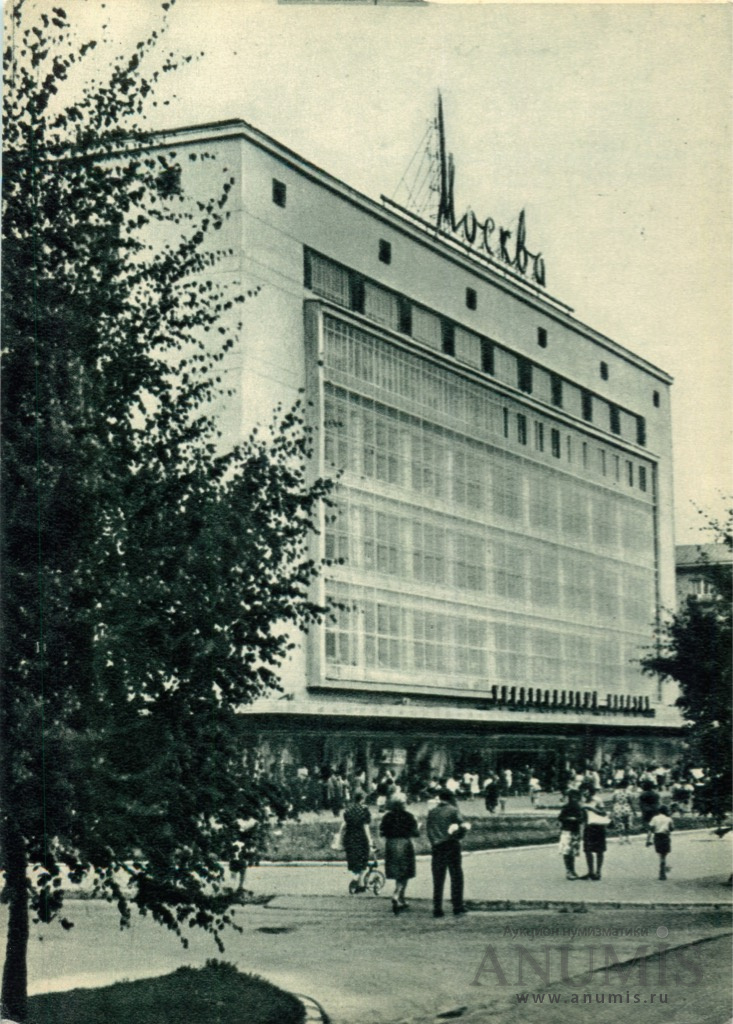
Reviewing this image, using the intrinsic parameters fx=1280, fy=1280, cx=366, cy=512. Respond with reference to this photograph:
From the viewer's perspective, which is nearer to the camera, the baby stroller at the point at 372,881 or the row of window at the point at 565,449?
the baby stroller at the point at 372,881

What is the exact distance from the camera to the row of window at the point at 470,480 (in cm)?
1280

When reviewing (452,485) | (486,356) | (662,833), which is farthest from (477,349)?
(662,833)

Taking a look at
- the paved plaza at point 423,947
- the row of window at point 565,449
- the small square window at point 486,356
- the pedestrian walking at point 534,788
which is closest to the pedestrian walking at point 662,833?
the paved plaza at point 423,947

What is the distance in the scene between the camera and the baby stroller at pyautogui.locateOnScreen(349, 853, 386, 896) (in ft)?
42.8

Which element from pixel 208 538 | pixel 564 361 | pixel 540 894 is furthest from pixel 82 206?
pixel 540 894

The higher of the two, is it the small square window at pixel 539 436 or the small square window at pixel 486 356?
the small square window at pixel 486 356

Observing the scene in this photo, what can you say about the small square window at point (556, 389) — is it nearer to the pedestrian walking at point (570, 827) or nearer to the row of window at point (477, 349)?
the row of window at point (477, 349)

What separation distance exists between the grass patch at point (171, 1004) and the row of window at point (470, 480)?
4.56 meters

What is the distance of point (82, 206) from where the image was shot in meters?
9.56

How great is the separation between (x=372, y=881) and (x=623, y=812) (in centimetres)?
383

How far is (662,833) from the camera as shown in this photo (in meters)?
14.6

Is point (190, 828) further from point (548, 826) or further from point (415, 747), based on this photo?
point (548, 826)

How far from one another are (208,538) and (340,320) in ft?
19.5

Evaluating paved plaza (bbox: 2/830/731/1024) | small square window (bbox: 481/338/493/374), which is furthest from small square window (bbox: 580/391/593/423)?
paved plaza (bbox: 2/830/731/1024)
